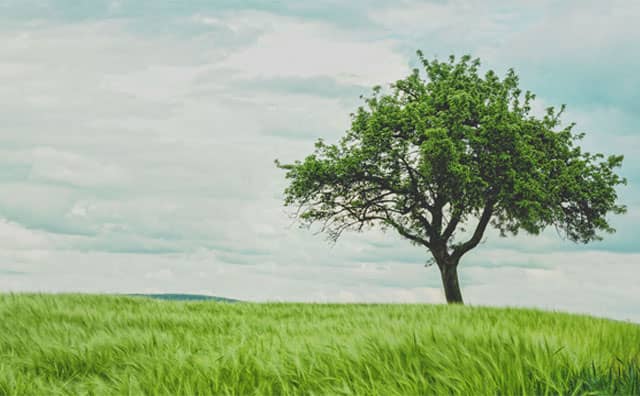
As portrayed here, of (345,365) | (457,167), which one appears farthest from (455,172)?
(345,365)

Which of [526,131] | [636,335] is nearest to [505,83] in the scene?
[526,131]

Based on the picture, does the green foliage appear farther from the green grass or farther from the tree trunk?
A: the green grass

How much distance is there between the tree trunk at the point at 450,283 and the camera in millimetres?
26125

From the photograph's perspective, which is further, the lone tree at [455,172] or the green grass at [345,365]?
the lone tree at [455,172]

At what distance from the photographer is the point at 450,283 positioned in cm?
2619

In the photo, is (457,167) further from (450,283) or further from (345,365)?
(345,365)

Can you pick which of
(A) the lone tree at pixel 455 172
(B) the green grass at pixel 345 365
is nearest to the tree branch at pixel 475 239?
(A) the lone tree at pixel 455 172

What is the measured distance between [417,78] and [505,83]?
402cm

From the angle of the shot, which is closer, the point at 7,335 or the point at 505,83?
the point at 7,335

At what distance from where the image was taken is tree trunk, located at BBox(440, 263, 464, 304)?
85.7 ft

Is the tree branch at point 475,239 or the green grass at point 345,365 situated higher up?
the tree branch at point 475,239

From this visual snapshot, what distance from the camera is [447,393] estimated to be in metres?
5.66

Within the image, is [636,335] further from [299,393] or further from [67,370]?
[67,370]

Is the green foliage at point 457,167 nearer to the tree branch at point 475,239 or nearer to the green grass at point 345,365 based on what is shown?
the tree branch at point 475,239
